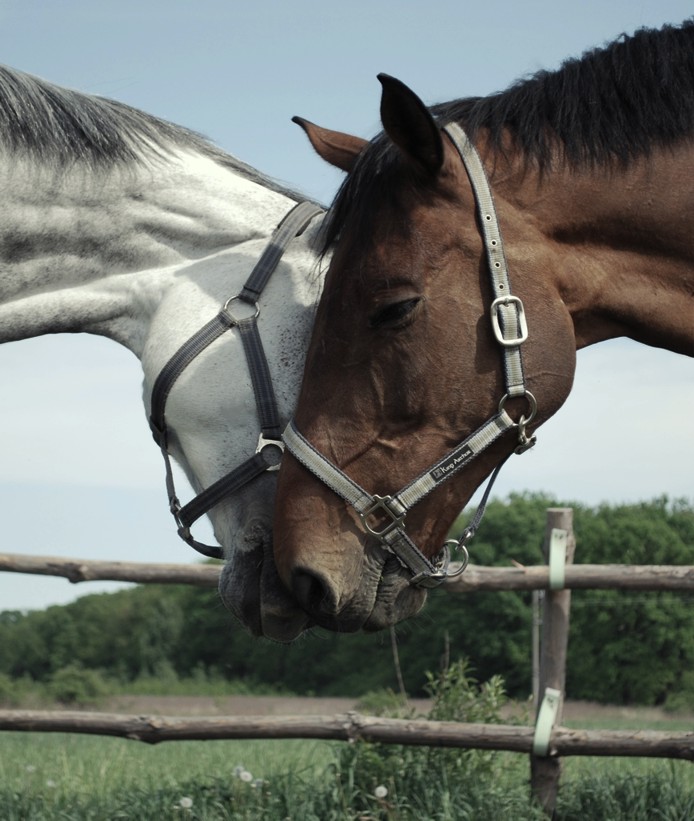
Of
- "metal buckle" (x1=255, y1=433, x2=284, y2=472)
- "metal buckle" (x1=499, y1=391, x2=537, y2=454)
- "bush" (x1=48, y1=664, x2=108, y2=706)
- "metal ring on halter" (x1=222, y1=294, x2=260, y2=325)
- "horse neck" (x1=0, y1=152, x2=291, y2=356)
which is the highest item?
"horse neck" (x1=0, y1=152, x2=291, y2=356)

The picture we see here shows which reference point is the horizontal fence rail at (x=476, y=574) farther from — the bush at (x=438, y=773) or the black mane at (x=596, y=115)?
the black mane at (x=596, y=115)

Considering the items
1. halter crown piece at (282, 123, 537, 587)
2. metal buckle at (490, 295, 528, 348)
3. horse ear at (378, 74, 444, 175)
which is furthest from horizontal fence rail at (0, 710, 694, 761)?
horse ear at (378, 74, 444, 175)

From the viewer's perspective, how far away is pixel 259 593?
2.65 meters

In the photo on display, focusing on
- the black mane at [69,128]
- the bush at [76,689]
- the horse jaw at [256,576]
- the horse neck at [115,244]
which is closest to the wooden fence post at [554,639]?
the horse jaw at [256,576]

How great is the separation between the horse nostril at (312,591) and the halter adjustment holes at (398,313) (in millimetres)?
621

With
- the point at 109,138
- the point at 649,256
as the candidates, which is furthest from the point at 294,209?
the point at 649,256

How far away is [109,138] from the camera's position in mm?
3039

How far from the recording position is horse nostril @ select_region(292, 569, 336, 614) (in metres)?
2.32

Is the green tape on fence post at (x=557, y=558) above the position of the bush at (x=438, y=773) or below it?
above

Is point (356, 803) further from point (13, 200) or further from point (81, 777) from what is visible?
point (13, 200)

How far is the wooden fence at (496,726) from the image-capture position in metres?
4.61

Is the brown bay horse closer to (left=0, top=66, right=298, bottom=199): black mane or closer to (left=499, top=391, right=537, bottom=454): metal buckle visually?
(left=499, top=391, right=537, bottom=454): metal buckle

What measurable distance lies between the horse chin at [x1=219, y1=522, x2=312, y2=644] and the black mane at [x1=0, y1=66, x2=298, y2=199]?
1.27 m

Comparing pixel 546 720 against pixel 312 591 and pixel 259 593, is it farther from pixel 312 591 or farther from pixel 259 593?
pixel 312 591
